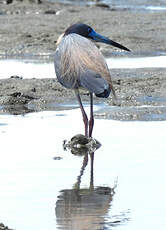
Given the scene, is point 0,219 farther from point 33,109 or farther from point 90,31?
point 33,109

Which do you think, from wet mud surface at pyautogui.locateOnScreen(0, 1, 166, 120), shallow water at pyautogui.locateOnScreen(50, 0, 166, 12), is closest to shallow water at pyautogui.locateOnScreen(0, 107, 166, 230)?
wet mud surface at pyautogui.locateOnScreen(0, 1, 166, 120)

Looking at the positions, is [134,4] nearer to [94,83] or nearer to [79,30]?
[79,30]

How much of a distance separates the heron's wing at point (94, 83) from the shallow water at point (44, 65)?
14.1 ft

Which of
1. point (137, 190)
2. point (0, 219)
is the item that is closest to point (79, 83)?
point (137, 190)

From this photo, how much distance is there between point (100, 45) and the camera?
1542cm

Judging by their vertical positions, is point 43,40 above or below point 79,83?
below

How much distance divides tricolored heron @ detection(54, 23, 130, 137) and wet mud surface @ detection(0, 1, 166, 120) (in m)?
1.45

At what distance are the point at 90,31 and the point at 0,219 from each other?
343cm

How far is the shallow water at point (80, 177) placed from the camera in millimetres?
5812

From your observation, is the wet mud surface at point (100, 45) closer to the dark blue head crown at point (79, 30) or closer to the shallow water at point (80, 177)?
the shallow water at point (80, 177)

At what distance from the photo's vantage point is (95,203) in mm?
6262

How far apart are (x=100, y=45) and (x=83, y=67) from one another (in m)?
7.38

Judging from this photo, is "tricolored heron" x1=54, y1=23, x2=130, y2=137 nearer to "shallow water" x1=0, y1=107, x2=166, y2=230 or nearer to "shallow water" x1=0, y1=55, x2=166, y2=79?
"shallow water" x1=0, y1=107, x2=166, y2=230

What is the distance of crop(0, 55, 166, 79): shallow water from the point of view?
12617mm
